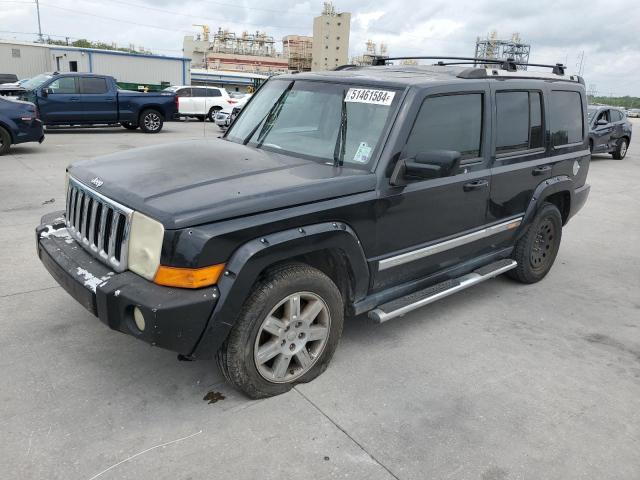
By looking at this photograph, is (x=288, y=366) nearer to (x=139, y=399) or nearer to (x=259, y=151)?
(x=139, y=399)

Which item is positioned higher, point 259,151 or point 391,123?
point 391,123

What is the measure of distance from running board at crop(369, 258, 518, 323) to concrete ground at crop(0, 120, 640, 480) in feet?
1.16

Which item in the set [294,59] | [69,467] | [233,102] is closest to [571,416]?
[69,467]

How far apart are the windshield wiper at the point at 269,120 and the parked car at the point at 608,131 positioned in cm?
1264

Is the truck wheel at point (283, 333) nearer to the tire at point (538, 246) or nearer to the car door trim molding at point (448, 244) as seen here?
the car door trim molding at point (448, 244)

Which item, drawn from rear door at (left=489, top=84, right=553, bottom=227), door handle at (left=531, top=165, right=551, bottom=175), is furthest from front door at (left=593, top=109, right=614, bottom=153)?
rear door at (left=489, top=84, right=553, bottom=227)

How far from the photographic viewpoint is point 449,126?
3863 mm

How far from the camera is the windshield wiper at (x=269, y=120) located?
4.11m

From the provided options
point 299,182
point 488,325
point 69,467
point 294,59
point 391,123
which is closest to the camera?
point 69,467

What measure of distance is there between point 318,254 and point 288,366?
698mm

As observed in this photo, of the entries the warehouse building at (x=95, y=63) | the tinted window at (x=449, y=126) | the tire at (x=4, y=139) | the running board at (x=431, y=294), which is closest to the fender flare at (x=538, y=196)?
the running board at (x=431, y=294)

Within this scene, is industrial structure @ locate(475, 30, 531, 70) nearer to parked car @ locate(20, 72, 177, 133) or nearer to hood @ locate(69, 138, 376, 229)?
hood @ locate(69, 138, 376, 229)

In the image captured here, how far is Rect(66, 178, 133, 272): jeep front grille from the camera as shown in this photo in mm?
2924

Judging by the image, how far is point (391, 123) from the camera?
3527 mm
